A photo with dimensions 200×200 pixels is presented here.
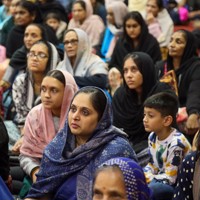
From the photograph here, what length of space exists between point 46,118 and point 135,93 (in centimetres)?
73

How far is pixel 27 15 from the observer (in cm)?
765

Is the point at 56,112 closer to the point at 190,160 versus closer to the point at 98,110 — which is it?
the point at 98,110

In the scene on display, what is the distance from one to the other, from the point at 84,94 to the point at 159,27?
A: 161 inches

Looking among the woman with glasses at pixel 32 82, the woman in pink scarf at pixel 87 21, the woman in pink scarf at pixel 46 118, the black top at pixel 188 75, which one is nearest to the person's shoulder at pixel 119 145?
the woman in pink scarf at pixel 46 118

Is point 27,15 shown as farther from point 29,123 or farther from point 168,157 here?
point 168,157

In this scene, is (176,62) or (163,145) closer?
(163,145)

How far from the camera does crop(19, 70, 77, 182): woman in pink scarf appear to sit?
4.91 m

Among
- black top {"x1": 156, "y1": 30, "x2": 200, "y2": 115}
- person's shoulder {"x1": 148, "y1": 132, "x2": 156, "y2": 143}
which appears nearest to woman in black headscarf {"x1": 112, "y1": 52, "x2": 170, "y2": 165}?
black top {"x1": 156, "y1": 30, "x2": 200, "y2": 115}

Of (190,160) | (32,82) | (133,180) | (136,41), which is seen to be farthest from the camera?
(136,41)

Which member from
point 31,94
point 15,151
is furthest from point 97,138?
point 31,94

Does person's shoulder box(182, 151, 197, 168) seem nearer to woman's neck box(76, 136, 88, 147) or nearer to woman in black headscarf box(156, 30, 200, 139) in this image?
woman's neck box(76, 136, 88, 147)

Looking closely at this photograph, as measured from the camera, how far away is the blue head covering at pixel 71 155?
4047 millimetres

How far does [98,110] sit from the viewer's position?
4.09 m

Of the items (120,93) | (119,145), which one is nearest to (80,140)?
(119,145)
